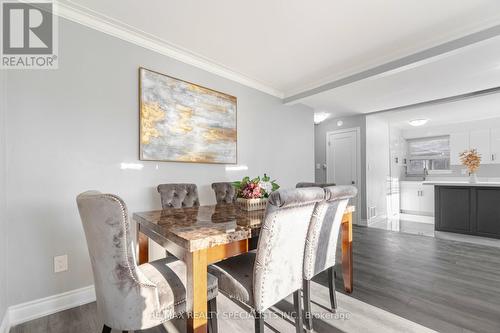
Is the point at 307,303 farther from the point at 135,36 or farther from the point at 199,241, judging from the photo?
the point at 135,36

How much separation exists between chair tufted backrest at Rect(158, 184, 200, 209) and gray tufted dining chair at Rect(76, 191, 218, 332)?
109cm

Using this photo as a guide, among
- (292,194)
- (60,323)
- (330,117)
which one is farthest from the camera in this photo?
(330,117)

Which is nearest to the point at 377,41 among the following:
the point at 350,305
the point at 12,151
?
the point at 350,305

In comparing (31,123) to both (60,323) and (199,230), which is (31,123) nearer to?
(60,323)

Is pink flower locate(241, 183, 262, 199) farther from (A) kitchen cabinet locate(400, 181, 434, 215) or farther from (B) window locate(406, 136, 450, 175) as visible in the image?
(B) window locate(406, 136, 450, 175)

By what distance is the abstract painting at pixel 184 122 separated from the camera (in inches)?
93.7

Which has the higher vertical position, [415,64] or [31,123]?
[415,64]

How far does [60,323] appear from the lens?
5.55ft

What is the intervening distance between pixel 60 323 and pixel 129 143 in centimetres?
150

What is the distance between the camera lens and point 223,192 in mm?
2658

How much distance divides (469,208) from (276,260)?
443 centimetres

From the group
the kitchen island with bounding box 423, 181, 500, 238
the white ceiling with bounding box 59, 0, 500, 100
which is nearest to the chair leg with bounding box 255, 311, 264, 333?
the white ceiling with bounding box 59, 0, 500, 100

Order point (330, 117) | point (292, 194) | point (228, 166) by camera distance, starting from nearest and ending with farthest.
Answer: point (292, 194) → point (228, 166) → point (330, 117)

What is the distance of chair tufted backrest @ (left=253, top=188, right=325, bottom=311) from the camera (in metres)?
1.15
